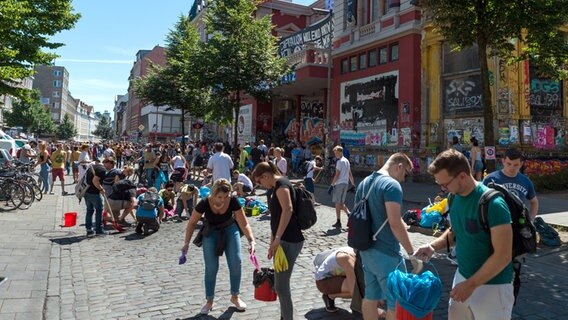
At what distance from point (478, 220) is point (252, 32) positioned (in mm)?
21765

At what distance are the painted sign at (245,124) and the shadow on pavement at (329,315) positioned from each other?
106 feet

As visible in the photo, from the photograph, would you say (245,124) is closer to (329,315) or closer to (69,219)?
(69,219)

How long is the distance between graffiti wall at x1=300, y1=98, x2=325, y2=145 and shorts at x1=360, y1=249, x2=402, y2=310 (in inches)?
1113

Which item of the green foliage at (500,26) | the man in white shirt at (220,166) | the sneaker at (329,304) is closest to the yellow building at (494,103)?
the green foliage at (500,26)

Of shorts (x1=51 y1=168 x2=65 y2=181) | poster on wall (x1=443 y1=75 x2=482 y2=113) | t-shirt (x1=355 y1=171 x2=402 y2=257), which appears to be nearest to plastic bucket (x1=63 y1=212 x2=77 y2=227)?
shorts (x1=51 y1=168 x2=65 y2=181)

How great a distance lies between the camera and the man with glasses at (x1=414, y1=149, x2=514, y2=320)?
9.27 feet

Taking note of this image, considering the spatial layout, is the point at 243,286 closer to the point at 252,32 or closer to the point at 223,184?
the point at 223,184

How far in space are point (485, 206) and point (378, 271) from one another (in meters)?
1.24

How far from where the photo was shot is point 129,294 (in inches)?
231

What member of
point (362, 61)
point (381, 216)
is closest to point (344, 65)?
point (362, 61)

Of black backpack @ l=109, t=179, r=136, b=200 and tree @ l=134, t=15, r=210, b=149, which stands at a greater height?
tree @ l=134, t=15, r=210, b=149

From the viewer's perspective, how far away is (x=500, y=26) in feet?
34.0

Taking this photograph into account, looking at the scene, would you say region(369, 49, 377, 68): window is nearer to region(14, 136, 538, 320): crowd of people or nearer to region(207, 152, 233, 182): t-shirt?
region(207, 152, 233, 182): t-shirt

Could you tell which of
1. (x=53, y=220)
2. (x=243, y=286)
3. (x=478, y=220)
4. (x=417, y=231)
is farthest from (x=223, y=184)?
(x=53, y=220)
